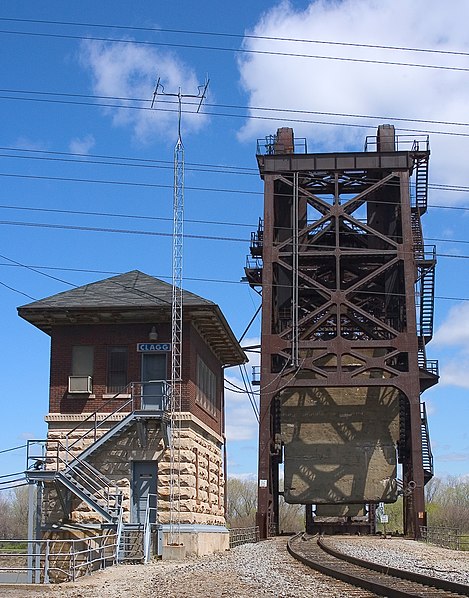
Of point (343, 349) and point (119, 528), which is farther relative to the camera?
point (343, 349)

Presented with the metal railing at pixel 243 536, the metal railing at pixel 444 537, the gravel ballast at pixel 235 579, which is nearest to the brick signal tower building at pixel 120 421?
the metal railing at pixel 243 536

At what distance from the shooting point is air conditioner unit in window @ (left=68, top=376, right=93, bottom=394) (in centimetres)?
3262

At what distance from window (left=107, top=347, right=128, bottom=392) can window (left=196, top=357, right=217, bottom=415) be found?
3.05 metres

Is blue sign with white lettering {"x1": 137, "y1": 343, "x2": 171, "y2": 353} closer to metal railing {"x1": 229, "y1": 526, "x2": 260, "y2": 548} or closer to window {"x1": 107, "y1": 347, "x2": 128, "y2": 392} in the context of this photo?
window {"x1": 107, "y1": 347, "x2": 128, "y2": 392}

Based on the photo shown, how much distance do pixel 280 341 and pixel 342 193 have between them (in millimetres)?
8264

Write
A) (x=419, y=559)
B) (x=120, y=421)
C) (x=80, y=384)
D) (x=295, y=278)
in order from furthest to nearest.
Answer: (x=295, y=278) < (x=80, y=384) < (x=120, y=421) < (x=419, y=559)

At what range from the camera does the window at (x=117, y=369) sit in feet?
108

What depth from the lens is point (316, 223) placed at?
41656mm

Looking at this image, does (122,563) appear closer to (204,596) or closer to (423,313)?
(204,596)

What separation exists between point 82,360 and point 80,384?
96 cm

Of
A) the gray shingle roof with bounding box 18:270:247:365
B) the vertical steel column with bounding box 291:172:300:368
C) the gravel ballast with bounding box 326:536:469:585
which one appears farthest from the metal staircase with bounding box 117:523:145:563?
the vertical steel column with bounding box 291:172:300:368

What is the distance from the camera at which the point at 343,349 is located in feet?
129

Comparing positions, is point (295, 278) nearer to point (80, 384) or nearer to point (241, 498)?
point (80, 384)

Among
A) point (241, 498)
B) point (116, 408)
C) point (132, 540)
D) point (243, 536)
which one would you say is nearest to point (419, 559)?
point (132, 540)
